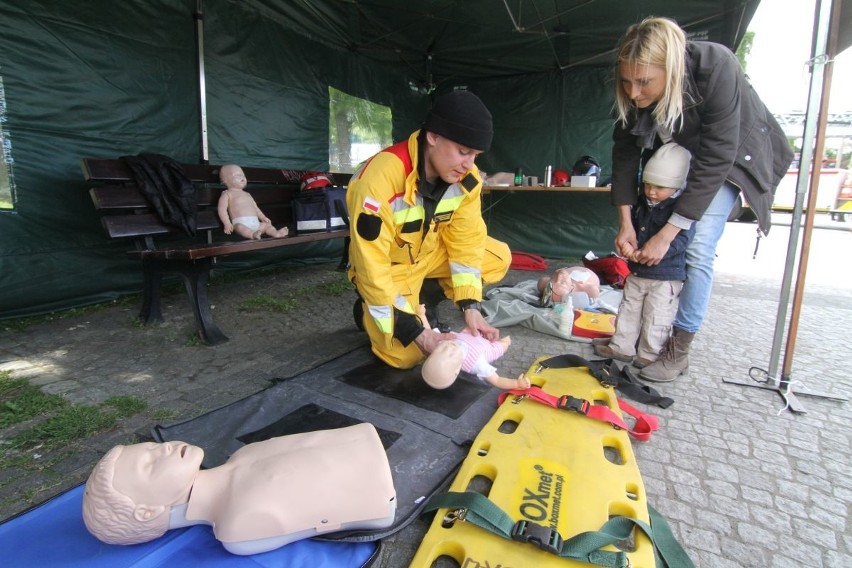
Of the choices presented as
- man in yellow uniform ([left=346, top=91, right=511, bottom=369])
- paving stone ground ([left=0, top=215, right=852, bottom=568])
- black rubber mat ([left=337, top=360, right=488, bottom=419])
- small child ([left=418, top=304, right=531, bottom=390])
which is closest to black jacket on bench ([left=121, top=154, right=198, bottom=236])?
paving stone ground ([left=0, top=215, right=852, bottom=568])

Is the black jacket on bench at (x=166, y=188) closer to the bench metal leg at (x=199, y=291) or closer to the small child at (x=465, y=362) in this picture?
the bench metal leg at (x=199, y=291)

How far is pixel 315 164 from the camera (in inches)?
239

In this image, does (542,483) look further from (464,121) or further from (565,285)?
(565,285)

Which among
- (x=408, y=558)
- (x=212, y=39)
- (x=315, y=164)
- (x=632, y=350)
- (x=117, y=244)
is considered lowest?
(x=408, y=558)

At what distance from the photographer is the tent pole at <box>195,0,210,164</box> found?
446cm

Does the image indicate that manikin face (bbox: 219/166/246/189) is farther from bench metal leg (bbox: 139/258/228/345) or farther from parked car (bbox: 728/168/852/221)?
parked car (bbox: 728/168/852/221)

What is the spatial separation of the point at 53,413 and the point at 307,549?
171cm

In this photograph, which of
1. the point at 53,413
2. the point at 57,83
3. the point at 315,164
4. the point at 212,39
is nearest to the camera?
the point at 53,413

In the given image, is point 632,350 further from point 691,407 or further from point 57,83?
point 57,83

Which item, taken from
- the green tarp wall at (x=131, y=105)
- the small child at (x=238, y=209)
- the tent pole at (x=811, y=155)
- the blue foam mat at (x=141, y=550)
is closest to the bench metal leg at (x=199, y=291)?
the small child at (x=238, y=209)

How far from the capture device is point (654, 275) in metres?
2.61

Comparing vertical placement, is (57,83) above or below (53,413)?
above

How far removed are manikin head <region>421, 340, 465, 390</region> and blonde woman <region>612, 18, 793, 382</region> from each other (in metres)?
1.31

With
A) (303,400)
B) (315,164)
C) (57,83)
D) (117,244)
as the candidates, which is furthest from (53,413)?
(315,164)
